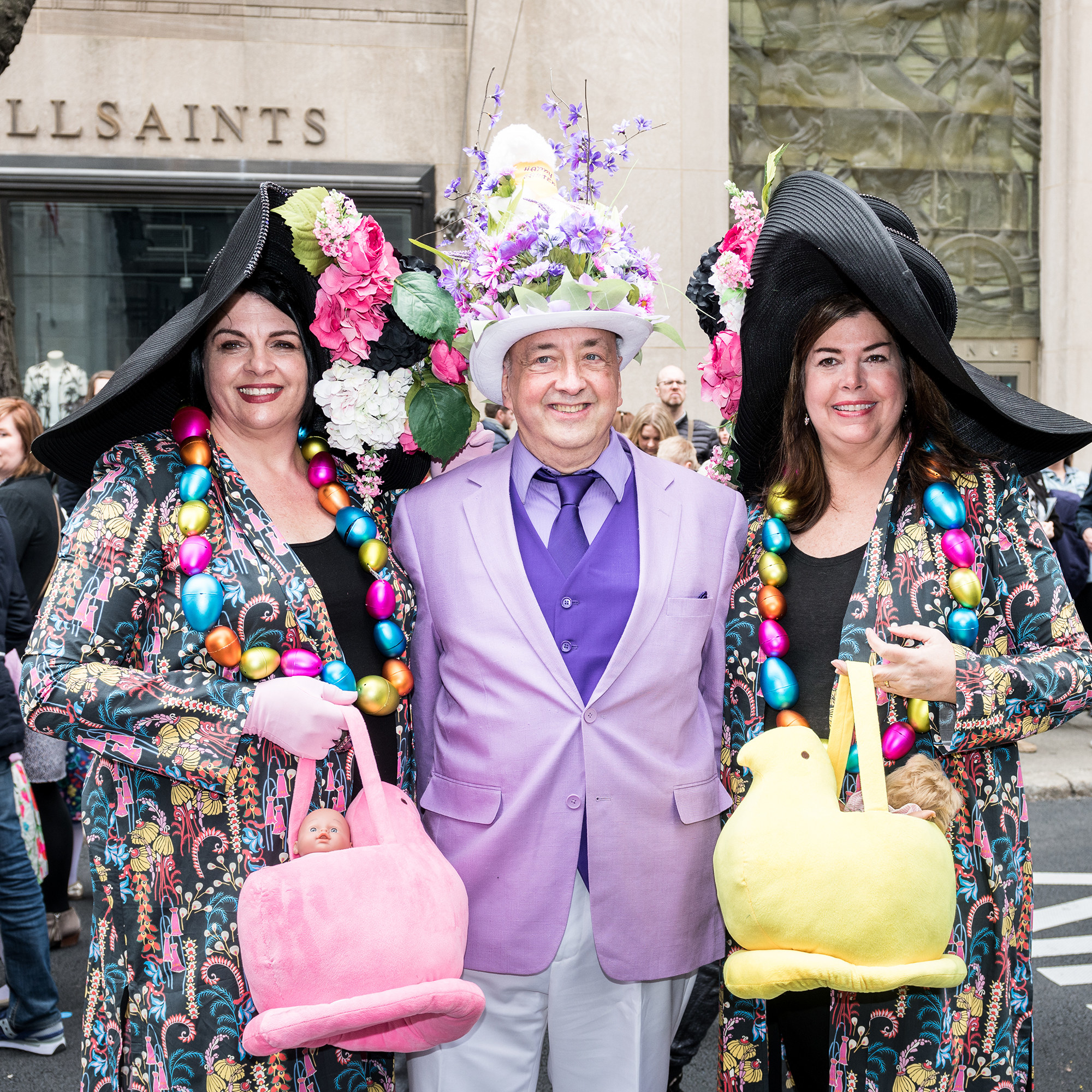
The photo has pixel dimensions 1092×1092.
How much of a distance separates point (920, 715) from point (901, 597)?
0.25 metres

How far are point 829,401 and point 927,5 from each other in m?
9.57

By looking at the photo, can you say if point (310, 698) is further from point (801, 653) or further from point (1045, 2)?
point (1045, 2)

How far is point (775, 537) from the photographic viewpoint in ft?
8.39

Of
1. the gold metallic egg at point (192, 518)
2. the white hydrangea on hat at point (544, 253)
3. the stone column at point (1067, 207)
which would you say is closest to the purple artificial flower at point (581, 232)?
the white hydrangea on hat at point (544, 253)

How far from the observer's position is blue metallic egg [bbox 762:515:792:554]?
8.39 feet

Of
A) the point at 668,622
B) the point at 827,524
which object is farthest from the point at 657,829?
the point at 827,524

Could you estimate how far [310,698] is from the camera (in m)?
2.12

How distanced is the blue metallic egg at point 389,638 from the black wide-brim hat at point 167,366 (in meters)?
0.67

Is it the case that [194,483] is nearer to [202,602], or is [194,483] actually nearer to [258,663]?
[202,602]

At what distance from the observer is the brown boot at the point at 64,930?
4.62 meters

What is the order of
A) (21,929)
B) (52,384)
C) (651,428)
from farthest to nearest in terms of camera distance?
(52,384) < (651,428) < (21,929)

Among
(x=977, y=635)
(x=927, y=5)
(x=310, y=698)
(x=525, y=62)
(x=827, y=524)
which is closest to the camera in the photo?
(x=310, y=698)

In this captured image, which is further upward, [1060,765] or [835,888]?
[835,888]

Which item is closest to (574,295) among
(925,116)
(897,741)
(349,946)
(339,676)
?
(339,676)
